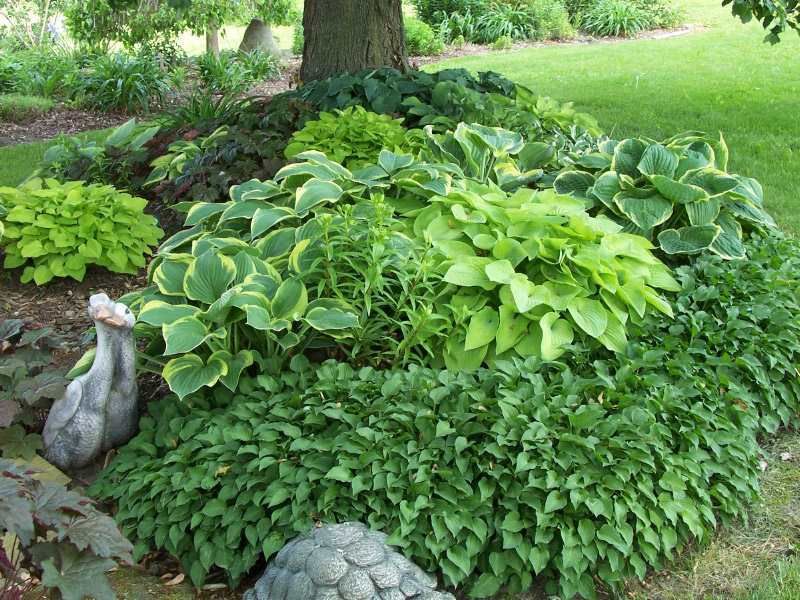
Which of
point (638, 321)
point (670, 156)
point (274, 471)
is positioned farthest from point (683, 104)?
point (274, 471)

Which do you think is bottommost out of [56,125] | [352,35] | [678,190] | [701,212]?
[56,125]

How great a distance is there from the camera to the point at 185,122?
7.23 meters

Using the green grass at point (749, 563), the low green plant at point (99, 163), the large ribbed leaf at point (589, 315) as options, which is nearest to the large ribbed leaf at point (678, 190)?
the large ribbed leaf at point (589, 315)

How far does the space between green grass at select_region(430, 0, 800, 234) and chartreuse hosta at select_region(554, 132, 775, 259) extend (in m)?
1.06

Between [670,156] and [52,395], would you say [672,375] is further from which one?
[52,395]

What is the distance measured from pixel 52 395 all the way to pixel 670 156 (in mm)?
3340

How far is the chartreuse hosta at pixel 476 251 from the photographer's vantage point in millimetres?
3613

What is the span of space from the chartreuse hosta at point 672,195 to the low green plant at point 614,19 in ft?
42.0

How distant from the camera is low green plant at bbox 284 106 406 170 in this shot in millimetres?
5152

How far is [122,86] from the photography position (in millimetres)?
10547

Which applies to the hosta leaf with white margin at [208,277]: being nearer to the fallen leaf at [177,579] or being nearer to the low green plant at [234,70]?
the fallen leaf at [177,579]

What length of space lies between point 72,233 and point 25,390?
182 cm

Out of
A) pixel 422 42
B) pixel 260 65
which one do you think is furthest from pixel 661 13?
pixel 260 65

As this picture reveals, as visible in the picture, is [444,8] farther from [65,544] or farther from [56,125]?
[65,544]
